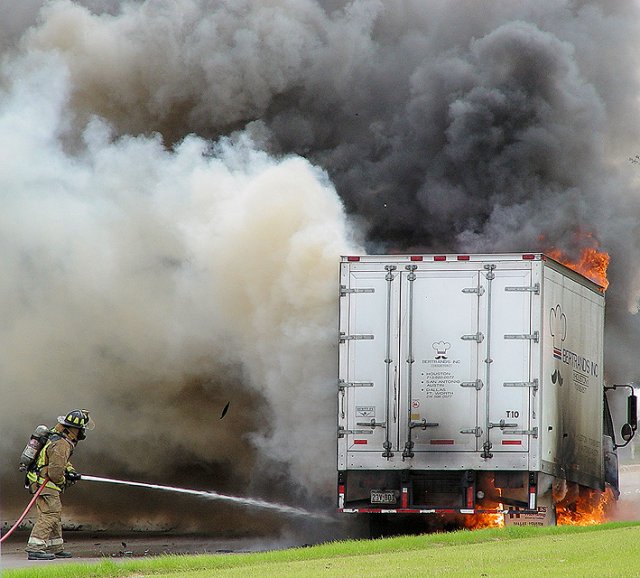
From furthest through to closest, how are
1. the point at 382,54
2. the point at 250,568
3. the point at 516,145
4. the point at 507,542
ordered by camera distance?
the point at 382,54, the point at 516,145, the point at 507,542, the point at 250,568

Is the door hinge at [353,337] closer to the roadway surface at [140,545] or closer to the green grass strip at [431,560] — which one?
the green grass strip at [431,560]

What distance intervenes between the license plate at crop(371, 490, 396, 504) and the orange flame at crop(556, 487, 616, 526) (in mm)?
2719

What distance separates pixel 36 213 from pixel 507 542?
476 inches

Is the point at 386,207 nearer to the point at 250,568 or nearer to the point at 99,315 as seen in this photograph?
the point at 99,315

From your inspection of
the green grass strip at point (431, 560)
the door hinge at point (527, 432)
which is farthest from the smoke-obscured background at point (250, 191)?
the green grass strip at point (431, 560)

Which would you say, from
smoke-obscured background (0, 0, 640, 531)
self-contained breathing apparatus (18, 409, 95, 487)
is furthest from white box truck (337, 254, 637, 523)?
self-contained breathing apparatus (18, 409, 95, 487)

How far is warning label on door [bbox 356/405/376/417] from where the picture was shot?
18156 millimetres

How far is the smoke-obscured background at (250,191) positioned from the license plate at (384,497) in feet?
6.95

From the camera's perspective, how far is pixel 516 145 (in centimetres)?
2928

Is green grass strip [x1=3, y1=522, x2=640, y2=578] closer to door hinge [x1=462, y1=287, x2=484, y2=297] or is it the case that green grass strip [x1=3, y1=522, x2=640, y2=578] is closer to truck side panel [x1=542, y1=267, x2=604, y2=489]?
truck side panel [x1=542, y1=267, x2=604, y2=489]

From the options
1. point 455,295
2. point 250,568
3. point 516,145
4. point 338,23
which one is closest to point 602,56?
point 516,145

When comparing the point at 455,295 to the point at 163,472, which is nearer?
the point at 455,295

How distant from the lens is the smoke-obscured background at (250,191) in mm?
22031

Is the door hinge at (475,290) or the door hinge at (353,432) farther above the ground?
the door hinge at (475,290)
